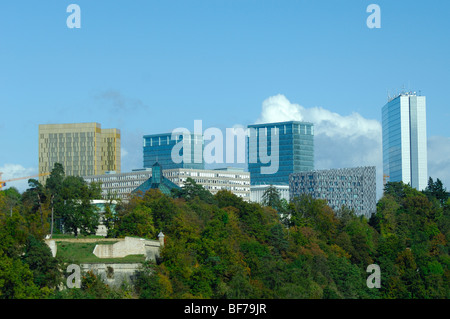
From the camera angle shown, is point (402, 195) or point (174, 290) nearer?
point (174, 290)

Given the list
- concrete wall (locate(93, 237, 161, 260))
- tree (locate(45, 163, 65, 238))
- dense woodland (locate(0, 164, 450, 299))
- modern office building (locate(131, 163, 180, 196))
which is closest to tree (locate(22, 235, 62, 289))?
dense woodland (locate(0, 164, 450, 299))

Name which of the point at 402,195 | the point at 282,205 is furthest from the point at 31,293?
the point at 402,195

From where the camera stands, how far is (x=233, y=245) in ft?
393

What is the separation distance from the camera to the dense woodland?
96.8 meters

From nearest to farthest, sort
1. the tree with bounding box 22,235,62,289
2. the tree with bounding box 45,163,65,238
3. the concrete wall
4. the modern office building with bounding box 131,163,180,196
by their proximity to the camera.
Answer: the tree with bounding box 22,235,62,289 < the concrete wall < the tree with bounding box 45,163,65,238 < the modern office building with bounding box 131,163,180,196

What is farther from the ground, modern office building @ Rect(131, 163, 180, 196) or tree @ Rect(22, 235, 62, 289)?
modern office building @ Rect(131, 163, 180, 196)

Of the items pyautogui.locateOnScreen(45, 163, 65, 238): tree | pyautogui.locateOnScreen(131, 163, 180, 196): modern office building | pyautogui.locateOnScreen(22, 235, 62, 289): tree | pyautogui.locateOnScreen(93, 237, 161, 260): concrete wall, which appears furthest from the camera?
pyautogui.locateOnScreen(131, 163, 180, 196): modern office building

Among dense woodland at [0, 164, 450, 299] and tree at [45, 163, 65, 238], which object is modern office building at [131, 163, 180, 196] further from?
tree at [45, 163, 65, 238]

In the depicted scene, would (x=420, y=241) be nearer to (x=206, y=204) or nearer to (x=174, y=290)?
(x=206, y=204)

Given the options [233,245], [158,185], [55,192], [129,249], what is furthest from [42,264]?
[158,185]

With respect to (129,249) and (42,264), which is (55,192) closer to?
(129,249)

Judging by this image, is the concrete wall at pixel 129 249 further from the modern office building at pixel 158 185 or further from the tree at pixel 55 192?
the modern office building at pixel 158 185
